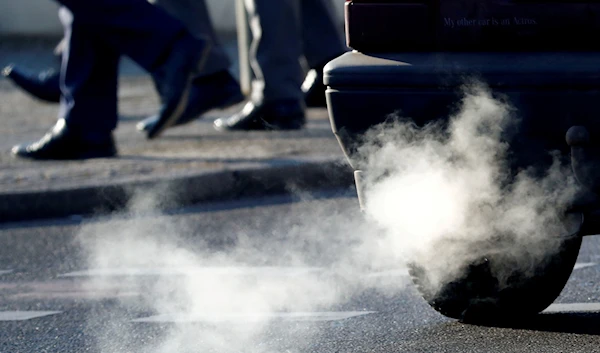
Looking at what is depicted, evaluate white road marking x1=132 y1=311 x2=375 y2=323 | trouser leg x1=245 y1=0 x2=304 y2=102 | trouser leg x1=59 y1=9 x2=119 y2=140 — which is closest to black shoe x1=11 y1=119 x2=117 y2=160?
trouser leg x1=59 y1=9 x2=119 y2=140

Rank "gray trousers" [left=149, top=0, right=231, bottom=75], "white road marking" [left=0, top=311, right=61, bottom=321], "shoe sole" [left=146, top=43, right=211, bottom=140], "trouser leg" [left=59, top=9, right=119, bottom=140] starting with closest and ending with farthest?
1. "white road marking" [left=0, top=311, right=61, bottom=321]
2. "shoe sole" [left=146, top=43, right=211, bottom=140]
3. "trouser leg" [left=59, top=9, right=119, bottom=140]
4. "gray trousers" [left=149, top=0, right=231, bottom=75]

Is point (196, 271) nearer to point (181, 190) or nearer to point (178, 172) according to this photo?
point (181, 190)

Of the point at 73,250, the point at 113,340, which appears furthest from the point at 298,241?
the point at 113,340

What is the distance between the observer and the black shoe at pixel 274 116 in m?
7.46

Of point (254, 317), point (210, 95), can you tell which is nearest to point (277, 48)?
point (210, 95)

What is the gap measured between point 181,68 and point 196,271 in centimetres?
223

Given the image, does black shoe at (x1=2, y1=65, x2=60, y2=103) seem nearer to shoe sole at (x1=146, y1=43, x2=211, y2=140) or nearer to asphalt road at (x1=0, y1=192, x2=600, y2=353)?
shoe sole at (x1=146, y1=43, x2=211, y2=140)

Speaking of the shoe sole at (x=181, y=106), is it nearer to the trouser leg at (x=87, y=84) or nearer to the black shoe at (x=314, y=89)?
the trouser leg at (x=87, y=84)

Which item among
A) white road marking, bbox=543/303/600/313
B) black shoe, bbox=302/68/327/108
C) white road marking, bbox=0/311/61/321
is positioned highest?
white road marking, bbox=543/303/600/313

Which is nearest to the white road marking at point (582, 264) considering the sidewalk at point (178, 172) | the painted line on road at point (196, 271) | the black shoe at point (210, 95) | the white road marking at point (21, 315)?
the painted line on road at point (196, 271)

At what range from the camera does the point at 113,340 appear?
3590 mm

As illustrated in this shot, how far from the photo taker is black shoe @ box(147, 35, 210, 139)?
653cm

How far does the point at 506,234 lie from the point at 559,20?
56 cm

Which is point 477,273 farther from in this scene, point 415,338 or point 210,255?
point 210,255
